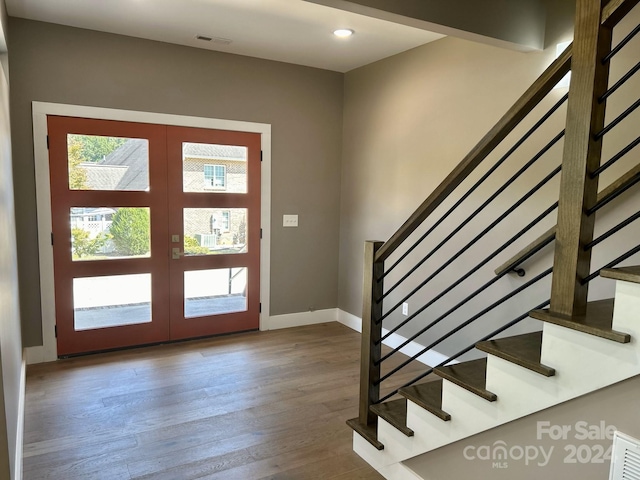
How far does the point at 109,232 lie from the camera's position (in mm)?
3914

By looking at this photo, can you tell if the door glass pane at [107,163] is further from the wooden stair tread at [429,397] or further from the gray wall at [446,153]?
the wooden stair tread at [429,397]

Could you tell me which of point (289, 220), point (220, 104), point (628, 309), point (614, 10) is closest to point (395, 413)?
point (628, 309)

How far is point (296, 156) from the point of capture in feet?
15.5

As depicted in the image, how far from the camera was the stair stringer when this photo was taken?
136 centimetres

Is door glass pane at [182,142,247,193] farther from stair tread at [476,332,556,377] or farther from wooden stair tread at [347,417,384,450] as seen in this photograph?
stair tread at [476,332,556,377]

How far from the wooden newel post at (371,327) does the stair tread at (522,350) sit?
0.73 m

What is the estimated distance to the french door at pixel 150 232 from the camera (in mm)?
3777

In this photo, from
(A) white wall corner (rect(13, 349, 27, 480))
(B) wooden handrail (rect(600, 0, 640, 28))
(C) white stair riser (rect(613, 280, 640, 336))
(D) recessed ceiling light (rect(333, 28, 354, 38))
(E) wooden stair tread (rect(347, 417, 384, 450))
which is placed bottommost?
(A) white wall corner (rect(13, 349, 27, 480))

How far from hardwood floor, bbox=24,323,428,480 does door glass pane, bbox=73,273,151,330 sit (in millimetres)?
303

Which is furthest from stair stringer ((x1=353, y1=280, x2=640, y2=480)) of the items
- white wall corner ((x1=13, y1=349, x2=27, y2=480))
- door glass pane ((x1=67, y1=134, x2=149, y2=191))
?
door glass pane ((x1=67, y1=134, x2=149, y2=191))

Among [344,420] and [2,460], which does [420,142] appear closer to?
[344,420]

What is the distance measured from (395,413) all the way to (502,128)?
5.02 feet

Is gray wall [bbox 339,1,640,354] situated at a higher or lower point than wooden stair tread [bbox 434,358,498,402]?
higher

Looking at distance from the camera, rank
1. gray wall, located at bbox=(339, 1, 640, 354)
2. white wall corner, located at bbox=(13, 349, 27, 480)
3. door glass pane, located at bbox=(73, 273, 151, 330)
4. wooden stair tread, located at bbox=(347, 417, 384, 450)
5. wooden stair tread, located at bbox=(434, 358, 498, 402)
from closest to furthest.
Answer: wooden stair tread, located at bbox=(434, 358, 498, 402) < white wall corner, located at bbox=(13, 349, 27, 480) < wooden stair tread, located at bbox=(347, 417, 384, 450) < gray wall, located at bbox=(339, 1, 640, 354) < door glass pane, located at bbox=(73, 273, 151, 330)
